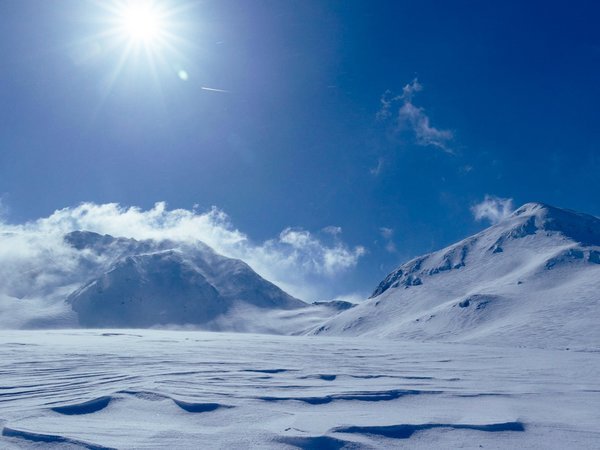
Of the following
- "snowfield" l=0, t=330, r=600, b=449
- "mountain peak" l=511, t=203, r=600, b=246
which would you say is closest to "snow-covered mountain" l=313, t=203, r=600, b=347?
"mountain peak" l=511, t=203, r=600, b=246

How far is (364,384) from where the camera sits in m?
14.3

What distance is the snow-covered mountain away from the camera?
6106 cm

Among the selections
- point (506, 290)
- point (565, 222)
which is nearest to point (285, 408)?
point (506, 290)

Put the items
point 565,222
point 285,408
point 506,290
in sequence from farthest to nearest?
point 565,222 < point 506,290 < point 285,408

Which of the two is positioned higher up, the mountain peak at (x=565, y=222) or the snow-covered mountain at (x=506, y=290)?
the mountain peak at (x=565, y=222)

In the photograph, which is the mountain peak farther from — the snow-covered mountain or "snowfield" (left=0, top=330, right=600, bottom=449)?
"snowfield" (left=0, top=330, right=600, bottom=449)

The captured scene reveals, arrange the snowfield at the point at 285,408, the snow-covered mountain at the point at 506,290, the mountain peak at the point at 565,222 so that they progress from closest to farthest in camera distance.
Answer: the snowfield at the point at 285,408 < the snow-covered mountain at the point at 506,290 < the mountain peak at the point at 565,222

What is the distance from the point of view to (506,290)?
87.6 meters

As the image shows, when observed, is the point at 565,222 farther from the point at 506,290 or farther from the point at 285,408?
the point at 285,408

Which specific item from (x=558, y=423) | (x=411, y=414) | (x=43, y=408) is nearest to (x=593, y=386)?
(x=558, y=423)

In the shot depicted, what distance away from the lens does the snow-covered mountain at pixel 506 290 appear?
2404 inches

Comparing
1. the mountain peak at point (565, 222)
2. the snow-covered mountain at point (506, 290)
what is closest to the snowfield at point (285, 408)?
the snow-covered mountain at point (506, 290)

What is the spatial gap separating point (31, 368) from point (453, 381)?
13.8 m

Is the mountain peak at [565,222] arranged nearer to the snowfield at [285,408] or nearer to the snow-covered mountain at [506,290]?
the snow-covered mountain at [506,290]
